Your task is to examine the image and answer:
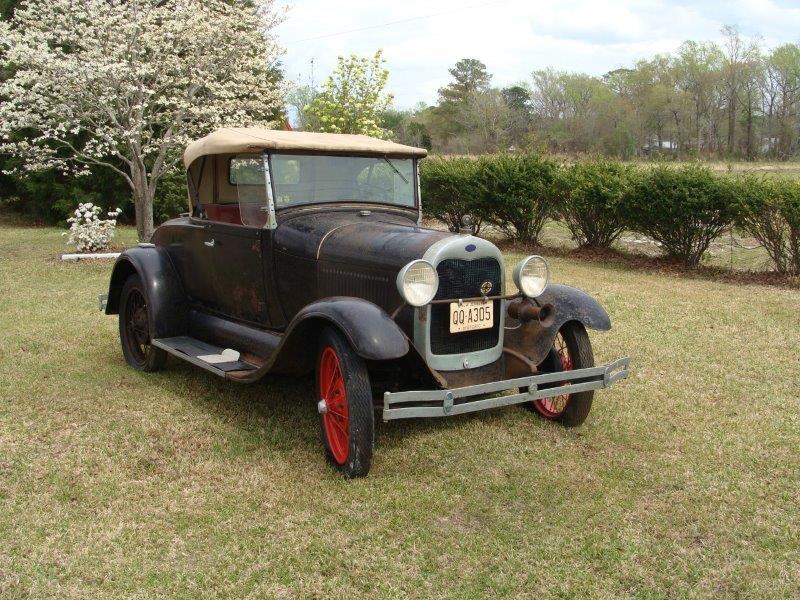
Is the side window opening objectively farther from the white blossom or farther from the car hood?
the white blossom

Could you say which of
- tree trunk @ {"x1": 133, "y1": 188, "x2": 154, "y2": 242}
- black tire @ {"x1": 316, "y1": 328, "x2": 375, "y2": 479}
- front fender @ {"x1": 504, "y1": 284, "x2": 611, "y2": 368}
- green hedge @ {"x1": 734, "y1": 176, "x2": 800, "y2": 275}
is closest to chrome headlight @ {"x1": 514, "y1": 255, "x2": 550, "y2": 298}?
front fender @ {"x1": 504, "y1": 284, "x2": 611, "y2": 368}

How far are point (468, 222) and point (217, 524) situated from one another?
9.06 feet

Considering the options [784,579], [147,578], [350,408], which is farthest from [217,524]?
[784,579]

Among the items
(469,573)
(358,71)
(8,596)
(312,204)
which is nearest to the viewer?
(8,596)

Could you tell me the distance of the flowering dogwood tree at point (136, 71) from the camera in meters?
11.5

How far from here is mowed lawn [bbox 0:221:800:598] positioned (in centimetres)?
289

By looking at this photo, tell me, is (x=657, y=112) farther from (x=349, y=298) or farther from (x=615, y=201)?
(x=349, y=298)

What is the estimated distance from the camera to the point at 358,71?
50.5 ft

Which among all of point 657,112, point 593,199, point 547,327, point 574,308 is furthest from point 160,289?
point 657,112

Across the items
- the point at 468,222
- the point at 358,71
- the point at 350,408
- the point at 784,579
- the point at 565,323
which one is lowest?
the point at 784,579

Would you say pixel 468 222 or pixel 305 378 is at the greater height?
pixel 468 222

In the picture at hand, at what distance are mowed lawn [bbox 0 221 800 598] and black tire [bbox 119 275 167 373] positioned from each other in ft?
0.42

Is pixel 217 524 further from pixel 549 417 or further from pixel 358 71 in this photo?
pixel 358 71

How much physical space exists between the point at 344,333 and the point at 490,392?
0.85 m
